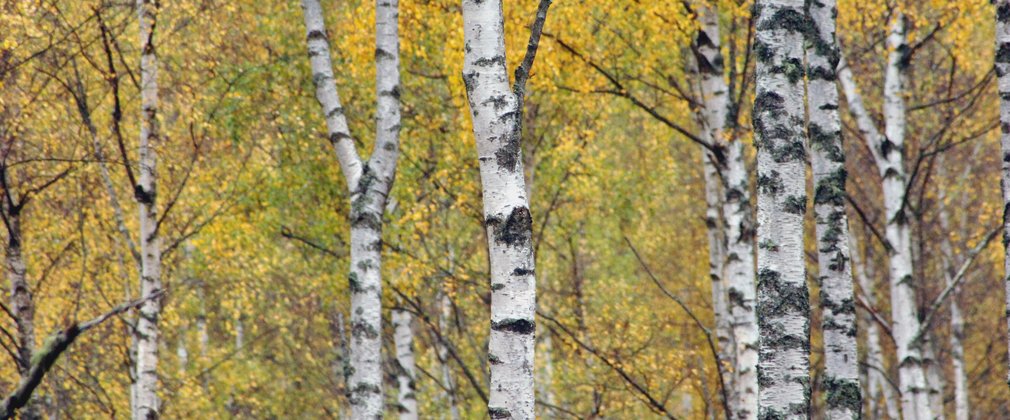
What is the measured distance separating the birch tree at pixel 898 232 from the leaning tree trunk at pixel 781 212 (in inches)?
179

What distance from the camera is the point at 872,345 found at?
14.2 m

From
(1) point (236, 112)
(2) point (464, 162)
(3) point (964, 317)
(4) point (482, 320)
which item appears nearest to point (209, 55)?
(1) point (236, 112)

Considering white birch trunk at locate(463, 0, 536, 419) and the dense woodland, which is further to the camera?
the dense woodland

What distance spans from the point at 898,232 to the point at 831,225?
354 cm

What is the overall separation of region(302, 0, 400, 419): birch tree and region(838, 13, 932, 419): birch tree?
184 inches

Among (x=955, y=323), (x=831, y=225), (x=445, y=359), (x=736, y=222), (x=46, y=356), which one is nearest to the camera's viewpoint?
(x=46, y=356)

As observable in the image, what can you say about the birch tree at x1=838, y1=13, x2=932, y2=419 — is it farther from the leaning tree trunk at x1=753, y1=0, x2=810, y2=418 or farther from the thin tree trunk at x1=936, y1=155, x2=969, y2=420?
the thin tree trunk at x1=936, y1=155, x2=969, y2=420

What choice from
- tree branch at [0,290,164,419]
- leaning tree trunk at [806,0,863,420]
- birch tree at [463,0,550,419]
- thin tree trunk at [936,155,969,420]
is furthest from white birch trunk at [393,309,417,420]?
tree branch at [0,290,164,419]

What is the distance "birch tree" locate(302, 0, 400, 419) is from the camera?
25.3 ft

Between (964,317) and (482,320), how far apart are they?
1042 centimetres

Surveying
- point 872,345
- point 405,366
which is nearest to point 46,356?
point 405,366

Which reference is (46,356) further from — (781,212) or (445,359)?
(445,359)

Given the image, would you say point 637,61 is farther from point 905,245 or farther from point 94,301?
point 94,301

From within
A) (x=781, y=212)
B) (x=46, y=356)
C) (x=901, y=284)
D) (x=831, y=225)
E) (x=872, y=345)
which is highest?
(x=872, y=345)
